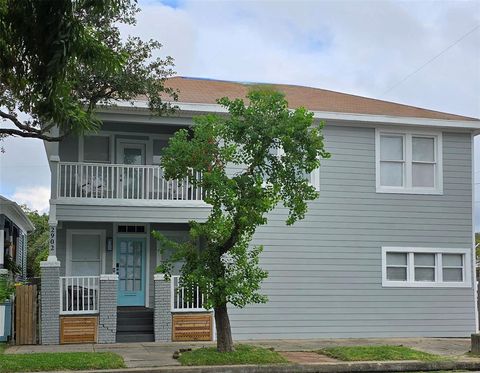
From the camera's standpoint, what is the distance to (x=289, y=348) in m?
14.3

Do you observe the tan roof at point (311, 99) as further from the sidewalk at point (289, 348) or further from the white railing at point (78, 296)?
the sidewalk at point (289, 348)

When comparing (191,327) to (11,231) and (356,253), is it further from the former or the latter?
(11,231)

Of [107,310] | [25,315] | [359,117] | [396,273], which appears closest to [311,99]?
[359,117]

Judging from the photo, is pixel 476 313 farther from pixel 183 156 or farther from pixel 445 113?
pixel 183 156

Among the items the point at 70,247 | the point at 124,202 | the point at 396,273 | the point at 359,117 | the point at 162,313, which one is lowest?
the point at 162,313

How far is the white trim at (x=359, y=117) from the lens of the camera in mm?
15242

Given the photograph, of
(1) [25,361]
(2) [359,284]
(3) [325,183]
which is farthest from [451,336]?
(1) [25,361]

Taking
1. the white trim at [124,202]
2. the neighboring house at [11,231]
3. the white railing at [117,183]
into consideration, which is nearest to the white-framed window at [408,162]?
the white trim at [124,202]

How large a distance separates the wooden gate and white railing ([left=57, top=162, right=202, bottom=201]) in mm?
2358

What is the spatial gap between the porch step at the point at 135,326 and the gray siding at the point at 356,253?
82.1 inches

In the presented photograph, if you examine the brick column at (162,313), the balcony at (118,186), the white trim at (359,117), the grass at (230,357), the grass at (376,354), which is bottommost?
the grass at (376,354)

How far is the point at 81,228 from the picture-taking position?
55.7 ft

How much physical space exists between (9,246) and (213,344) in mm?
9385

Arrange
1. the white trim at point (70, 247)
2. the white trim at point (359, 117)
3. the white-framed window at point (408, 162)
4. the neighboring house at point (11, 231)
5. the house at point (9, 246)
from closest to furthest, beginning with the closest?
1. the house at point (9, 246)
2. the white trim at point (359, 117)
3. the white trim at point (70, 247)
4. the white-framed window at point (408, 162)
5. the neighboring house at point (11, 231)
